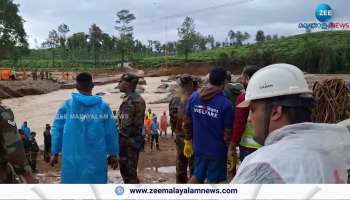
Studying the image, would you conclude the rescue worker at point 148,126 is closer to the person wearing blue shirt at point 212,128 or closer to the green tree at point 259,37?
the person wearing blue shirt at point 212,128

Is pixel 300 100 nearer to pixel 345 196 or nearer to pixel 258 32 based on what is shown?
pixel 345 196

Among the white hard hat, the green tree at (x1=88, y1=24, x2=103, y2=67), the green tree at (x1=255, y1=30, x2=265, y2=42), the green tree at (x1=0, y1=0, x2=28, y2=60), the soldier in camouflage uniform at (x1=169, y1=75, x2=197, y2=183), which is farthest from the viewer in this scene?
the green tree at (x1=255, y1=30, x2=265, y2=42)

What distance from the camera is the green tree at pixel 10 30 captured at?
3688cm

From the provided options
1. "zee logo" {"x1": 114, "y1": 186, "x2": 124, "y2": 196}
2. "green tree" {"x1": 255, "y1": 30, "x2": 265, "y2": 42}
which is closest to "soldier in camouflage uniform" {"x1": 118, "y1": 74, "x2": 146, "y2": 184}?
"zee logo" {"x1": 114, "y1": 186, "x2": 124, "y2": 196}

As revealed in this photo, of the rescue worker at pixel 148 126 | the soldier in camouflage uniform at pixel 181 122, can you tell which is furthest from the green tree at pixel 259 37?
the soldier in camouflage uniform at pixel 181 122

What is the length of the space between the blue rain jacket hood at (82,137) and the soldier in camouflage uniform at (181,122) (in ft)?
4.03

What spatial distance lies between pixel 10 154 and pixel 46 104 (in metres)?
28.0

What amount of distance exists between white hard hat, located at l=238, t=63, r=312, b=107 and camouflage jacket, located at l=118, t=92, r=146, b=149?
300cm

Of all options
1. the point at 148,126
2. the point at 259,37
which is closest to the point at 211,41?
the point at 259,37

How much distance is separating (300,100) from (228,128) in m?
2.42

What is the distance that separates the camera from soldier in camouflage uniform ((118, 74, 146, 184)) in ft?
15.1

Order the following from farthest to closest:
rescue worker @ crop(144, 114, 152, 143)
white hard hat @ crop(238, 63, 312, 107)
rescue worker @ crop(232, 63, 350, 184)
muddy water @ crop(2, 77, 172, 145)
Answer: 1. muddy water @ crop(2, 77, 172, 145)
2. rescue worker @ crop(144, 114, 152, 143)
3. white hard hat @ crop(238, 63, 312, 107)
4. rescue worker @ crop(232, 63, 350, 184)

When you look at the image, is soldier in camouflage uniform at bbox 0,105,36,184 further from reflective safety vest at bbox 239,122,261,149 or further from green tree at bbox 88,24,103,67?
green tree at bbox 88,24,103,67

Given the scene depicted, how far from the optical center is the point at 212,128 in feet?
13.1
